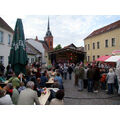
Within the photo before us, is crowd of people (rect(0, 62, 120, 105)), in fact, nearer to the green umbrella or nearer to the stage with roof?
the green umbrella

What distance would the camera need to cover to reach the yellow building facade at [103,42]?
835 inches

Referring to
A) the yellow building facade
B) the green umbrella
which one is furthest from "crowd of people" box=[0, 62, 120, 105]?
the yellow building facade

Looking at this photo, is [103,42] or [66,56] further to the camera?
[103,42]

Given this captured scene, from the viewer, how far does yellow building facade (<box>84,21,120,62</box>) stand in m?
21.2

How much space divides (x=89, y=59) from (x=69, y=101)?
24.3 metres

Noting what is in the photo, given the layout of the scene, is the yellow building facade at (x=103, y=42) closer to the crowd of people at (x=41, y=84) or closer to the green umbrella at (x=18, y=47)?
the crowd of people at (x=41, y=84)

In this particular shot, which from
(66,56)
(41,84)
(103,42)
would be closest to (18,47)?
(41,84)

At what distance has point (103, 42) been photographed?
24297mm

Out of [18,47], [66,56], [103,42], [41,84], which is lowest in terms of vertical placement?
[41,84]

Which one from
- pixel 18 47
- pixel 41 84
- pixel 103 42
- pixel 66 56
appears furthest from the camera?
pixel 103 42

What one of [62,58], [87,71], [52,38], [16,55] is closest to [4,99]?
[16,55]

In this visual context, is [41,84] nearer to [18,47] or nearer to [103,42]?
[18,47]

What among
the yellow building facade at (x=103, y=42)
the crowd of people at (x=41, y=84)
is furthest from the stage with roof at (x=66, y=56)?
the crowd of people at (x=41, y=84)

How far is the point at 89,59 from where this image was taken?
29.4 metres
